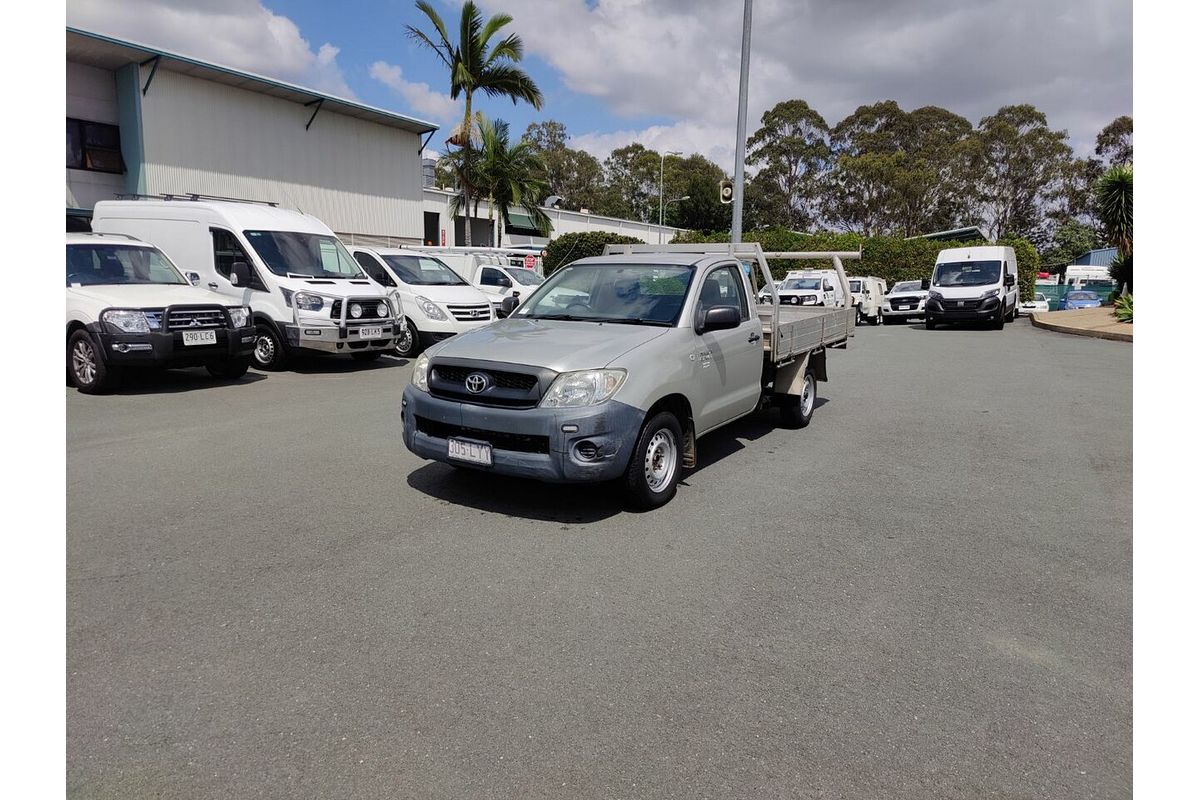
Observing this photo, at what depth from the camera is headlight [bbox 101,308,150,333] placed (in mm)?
9180

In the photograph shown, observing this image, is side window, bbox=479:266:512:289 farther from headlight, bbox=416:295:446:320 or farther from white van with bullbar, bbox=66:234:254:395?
white van with bullbar, bbox=66:234:254:395

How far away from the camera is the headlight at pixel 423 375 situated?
5520mm

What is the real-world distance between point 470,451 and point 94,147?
22.3m

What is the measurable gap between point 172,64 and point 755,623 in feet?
80.0

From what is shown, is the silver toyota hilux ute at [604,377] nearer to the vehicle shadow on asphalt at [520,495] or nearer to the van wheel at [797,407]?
the vehicle shadow on asphalt at [520,495]

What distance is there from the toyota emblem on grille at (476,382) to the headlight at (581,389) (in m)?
A: 0.46

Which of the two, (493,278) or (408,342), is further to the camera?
(493,278)

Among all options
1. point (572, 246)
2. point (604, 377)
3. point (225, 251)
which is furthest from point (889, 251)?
point (604, 377)

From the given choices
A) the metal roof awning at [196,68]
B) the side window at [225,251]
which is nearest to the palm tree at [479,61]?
the metal roof awning at [196,68]

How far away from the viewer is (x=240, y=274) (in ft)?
36.7

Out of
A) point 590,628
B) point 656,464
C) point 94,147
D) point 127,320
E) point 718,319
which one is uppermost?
point 94,147

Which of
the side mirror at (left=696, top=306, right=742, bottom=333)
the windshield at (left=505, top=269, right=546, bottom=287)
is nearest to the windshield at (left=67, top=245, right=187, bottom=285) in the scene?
the side mirror at (left=696, top=306, right=742, bottom=333)

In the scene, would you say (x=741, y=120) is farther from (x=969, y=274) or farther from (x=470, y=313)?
(x=969, y=274)

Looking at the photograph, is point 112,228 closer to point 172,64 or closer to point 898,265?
point 172,64
